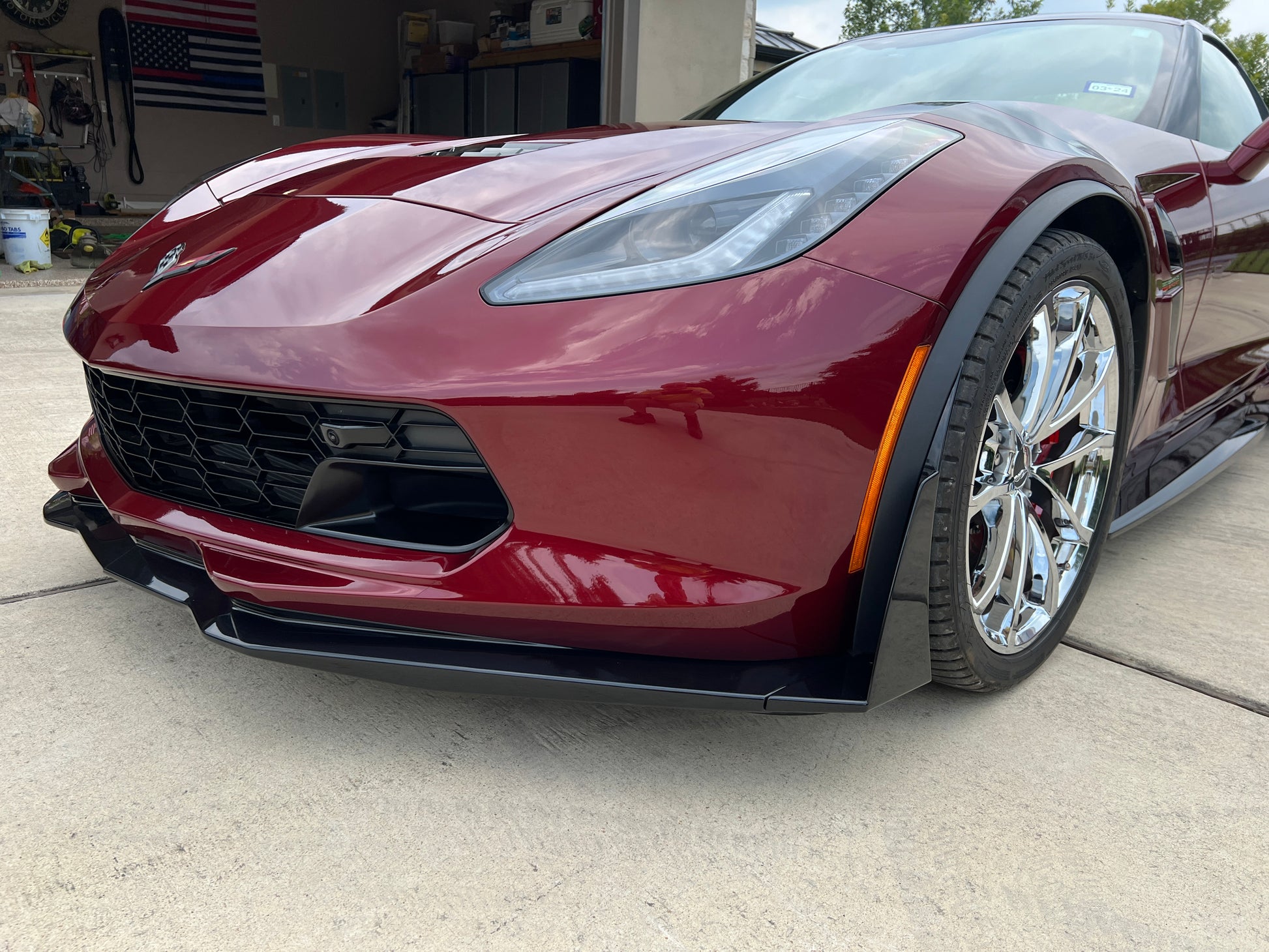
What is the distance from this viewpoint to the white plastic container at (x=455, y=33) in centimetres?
1184

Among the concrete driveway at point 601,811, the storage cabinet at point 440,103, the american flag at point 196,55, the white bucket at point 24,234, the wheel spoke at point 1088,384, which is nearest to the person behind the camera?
the concrete driveway at point 601,811

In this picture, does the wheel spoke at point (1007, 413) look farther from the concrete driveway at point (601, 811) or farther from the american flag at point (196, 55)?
the american flag at point (196, 55)

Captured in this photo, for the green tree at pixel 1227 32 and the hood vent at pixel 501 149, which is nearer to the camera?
the hood vent at pixel 501 149

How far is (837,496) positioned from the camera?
1.18m

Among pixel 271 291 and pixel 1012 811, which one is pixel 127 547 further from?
pixel 1012 811

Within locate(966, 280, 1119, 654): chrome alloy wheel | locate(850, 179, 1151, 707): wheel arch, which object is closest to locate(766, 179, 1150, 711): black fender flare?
locate(850, 179, 1151, 707): wheel arch

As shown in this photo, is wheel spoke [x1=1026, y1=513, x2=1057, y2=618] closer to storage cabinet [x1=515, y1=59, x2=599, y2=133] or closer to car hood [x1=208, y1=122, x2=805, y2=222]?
car hood [x1=208, y1=122, x2=805, y2=222]

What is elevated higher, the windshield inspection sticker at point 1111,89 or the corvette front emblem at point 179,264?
the windshield inspection sticker at point 1111,89

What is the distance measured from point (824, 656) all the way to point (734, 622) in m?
0.13

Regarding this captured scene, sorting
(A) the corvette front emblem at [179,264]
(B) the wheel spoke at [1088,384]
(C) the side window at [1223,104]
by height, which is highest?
(C) the side window at [1223,104]

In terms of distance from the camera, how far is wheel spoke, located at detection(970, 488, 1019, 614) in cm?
146

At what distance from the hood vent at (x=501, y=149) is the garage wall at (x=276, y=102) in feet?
39.6

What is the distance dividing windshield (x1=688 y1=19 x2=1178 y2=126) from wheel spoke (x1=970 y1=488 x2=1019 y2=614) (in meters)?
0.87

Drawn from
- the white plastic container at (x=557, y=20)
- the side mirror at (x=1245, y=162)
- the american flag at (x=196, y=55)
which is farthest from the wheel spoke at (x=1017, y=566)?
the american flag at (x=196, y=55)
